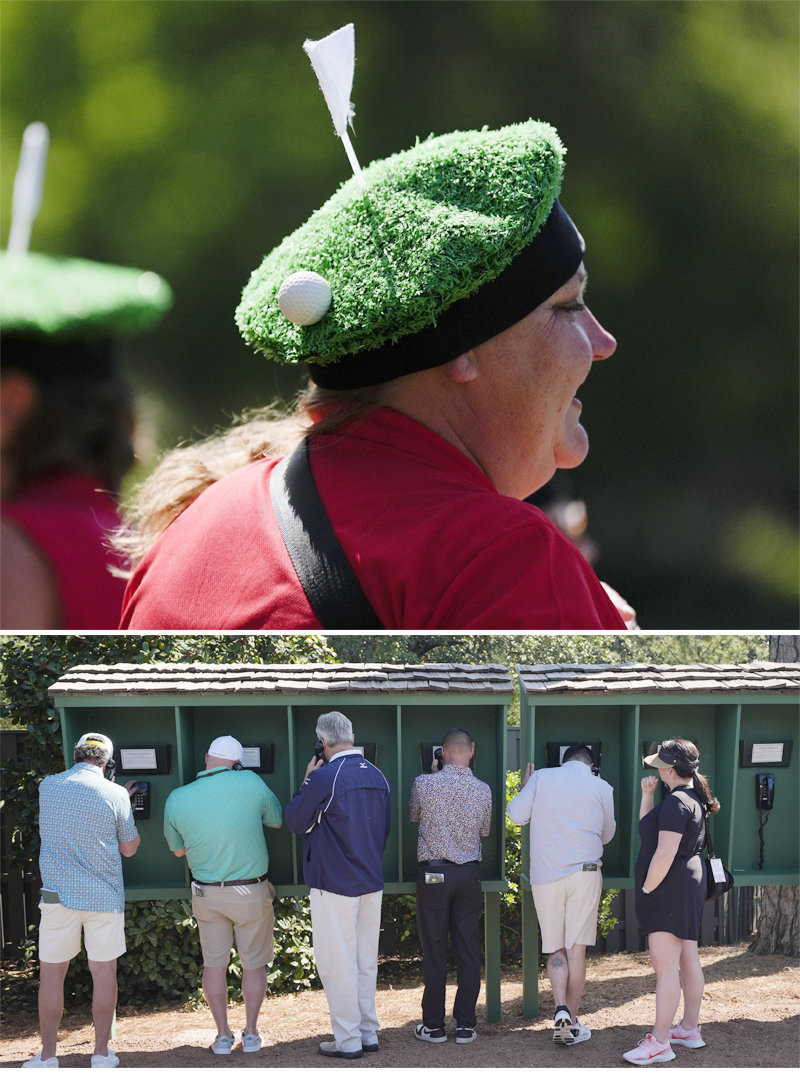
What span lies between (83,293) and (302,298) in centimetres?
40

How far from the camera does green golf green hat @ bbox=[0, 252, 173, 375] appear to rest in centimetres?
184

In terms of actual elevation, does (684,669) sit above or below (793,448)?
below

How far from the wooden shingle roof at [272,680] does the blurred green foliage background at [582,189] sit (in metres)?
1.15

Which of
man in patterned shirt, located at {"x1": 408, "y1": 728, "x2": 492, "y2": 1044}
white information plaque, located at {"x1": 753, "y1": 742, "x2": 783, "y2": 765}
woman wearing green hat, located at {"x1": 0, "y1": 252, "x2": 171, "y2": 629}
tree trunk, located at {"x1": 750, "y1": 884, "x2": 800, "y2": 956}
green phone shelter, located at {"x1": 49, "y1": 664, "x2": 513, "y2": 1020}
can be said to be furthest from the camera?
tree trunk, located at {"x1": 750, "y1": 884, "x2": 800, "y2": 956}

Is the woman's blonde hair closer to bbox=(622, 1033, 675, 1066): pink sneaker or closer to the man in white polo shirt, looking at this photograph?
the man in white polo shirt

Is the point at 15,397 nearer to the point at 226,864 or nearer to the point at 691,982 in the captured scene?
the point at 226,864

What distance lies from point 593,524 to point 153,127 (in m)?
1.03

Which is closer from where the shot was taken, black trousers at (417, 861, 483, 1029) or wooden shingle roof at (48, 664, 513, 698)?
wooden shingle roof at (48, 664, 513, 698)

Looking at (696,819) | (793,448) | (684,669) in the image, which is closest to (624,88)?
(793,448)

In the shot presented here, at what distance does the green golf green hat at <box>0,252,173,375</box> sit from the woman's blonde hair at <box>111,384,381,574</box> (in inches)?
8.8

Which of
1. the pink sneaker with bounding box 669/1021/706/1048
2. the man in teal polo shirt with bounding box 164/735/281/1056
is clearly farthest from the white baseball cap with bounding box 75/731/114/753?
the pink sneaker with bounding box 669/1021/706/1048

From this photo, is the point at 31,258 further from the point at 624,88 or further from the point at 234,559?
the point at 624,88

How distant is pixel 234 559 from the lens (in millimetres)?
1909

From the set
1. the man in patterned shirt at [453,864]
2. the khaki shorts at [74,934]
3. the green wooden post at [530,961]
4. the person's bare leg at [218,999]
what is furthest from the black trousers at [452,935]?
the khaki shorts at [74,934]
